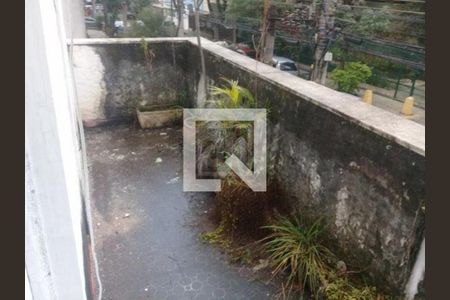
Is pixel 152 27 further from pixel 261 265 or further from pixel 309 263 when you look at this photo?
pixel 309 263

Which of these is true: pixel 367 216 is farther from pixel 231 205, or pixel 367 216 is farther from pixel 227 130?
pixel 227 130

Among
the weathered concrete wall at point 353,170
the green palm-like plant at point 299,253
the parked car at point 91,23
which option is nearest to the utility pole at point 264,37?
the weathered concrete wall at point 353,170

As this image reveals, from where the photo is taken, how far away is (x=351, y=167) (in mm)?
2314

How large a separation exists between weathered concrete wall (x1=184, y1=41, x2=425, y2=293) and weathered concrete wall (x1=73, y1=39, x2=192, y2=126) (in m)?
2.58

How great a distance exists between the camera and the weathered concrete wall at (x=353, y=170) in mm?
1936

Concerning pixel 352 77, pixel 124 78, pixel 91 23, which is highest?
pixel 91 23

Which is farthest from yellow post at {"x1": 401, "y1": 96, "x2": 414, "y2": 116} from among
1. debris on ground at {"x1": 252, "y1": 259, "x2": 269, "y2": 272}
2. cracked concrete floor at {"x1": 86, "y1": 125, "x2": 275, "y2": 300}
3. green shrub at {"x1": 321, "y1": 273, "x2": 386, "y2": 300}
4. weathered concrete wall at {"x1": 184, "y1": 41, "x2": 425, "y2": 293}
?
green shrub at {"x1": 321, "y1": 273, "x2": 386, "y2": 300}

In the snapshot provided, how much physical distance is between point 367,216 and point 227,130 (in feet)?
5.14

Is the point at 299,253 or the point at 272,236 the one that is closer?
the point at 299,253

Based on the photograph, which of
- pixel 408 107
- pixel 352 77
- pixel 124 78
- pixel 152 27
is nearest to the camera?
pixel 124 78

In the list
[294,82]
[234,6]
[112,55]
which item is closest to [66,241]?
[294,82]

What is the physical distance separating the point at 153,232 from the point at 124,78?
2.95 m

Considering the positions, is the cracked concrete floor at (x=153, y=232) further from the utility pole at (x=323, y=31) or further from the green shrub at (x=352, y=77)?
the green shrub at (x=352, y=77)

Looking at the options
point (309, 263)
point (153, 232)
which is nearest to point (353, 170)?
point (309, 263)
